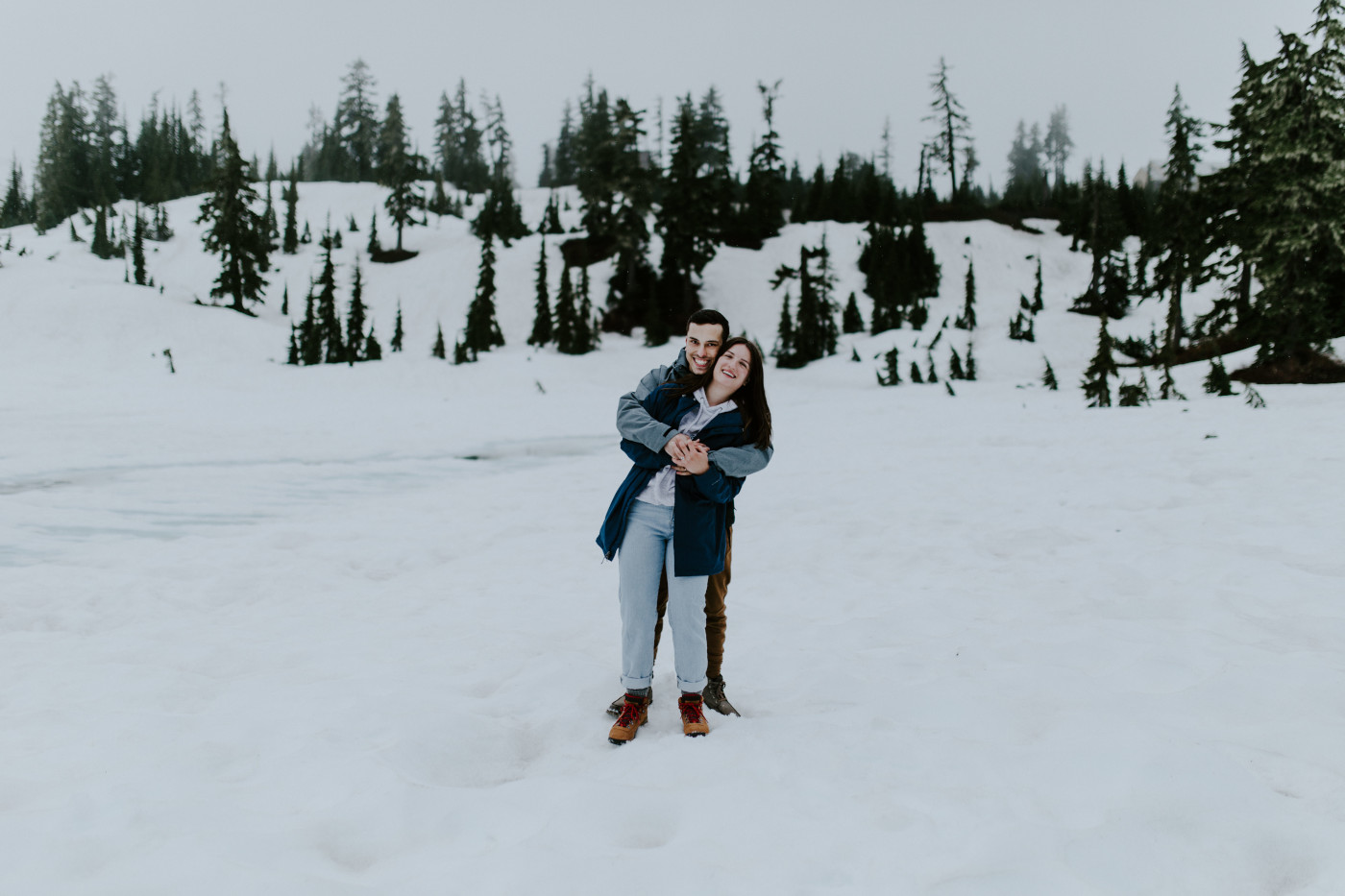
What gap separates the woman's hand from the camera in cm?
329

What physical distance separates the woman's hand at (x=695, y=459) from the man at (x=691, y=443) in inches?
0.7

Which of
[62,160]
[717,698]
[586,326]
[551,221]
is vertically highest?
[62,160]

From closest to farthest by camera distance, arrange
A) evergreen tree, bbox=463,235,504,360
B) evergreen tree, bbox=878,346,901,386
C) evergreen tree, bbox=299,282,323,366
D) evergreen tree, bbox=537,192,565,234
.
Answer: evergreen tree, bbox=878,346,901,386 → evergreen tree, bbox=299,282,323,366 → evergreen tree, bbox=463,235,504,360 → evergreen tree, bbox=537,192,565,234

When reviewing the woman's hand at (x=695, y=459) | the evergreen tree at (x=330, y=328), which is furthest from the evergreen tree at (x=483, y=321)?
the woman's hand at (x=695, y=459)

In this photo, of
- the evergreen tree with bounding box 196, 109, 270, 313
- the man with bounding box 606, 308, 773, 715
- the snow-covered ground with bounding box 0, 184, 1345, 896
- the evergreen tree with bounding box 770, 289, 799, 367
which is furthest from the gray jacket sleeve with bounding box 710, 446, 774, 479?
the evergreen tree with bounding box 196, 109, 270, 313

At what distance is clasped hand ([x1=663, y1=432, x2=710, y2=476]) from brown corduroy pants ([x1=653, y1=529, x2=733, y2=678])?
2.05ft

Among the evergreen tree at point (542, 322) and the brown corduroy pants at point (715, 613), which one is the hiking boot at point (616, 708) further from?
the evergreen tree at point (542, 322)

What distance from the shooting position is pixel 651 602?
11.7 feet

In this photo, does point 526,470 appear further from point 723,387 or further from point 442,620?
point 723,387

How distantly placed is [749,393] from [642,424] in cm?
59

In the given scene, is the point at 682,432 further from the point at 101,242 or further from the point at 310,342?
the point at 101,242

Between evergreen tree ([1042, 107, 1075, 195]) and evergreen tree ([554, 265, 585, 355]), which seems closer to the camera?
evergreen tree ([554, 265, 585, 355])

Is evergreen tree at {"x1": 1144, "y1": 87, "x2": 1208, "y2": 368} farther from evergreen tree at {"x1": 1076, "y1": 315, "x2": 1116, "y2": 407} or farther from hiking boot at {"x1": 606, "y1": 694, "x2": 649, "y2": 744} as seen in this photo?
hiking boot at {"x1": 606, "y1": 694, "x2": 649, "y2": 744}

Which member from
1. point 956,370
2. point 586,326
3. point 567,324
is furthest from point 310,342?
point 956,370
